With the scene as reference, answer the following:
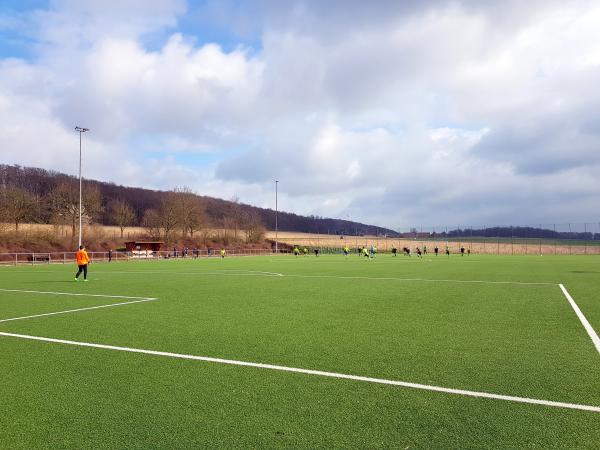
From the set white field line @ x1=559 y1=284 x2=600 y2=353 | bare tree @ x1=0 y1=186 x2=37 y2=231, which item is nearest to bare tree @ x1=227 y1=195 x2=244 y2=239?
bare tree @ x1=0 y1=186 x2=37 y2=231

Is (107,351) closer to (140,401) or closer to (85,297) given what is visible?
(140,401)

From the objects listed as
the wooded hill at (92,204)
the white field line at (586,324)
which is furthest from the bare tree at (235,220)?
the white field line at (586,324)

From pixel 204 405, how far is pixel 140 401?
72 centimetres

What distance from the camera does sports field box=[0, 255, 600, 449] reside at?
4000 millimetres

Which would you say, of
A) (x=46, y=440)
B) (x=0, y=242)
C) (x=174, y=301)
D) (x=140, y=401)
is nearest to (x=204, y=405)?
(x=140, y=401)

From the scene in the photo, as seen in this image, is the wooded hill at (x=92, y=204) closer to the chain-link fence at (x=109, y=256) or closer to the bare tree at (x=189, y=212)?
the bare tree at (x=189, y=212)

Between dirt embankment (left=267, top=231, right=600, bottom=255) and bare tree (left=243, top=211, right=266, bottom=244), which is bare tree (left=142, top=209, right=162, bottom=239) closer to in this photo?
bare tree (left=243, top=211, right=266, bottom=244)

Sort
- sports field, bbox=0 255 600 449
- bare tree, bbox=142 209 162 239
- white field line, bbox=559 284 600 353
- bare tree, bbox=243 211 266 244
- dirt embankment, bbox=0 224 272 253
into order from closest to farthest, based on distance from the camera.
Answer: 1. sports field, bbox=0 255 600 449
2. white field line, bbox=559 284 600 353
3. dirt embankment, bbox=0 224 272 253
4. bare tree, bbox=142 209 162 239
5. bare tree, bbox=243 211 266 244

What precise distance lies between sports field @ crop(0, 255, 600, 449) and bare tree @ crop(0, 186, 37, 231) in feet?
174

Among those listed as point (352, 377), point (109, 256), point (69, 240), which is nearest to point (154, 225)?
point (69, 240)

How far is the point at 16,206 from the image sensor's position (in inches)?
2295

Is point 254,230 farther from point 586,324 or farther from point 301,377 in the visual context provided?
point 301,377

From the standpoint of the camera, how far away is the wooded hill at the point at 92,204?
6206cm

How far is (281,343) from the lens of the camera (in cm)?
747
